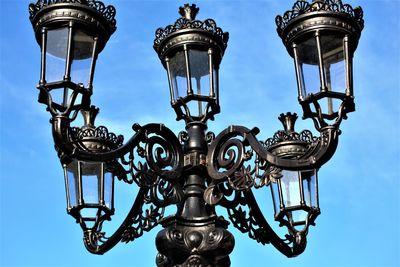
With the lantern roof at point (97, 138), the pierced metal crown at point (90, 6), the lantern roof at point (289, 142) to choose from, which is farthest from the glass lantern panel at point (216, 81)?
the lantern roof at point (289, 142)

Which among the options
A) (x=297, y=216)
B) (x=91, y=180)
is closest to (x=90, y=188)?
(x=91, y=180)

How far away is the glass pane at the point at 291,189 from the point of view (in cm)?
804

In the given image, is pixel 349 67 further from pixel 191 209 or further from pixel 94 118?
pixel 94 118

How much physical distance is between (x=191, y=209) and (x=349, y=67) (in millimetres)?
1635

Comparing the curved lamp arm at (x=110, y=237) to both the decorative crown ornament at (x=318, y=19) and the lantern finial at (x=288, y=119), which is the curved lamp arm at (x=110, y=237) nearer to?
the decorative crown ornament at (x=318, y=19)

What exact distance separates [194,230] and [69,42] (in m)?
1.71

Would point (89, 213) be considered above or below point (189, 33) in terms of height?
below

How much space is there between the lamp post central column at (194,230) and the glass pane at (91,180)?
1.31 m

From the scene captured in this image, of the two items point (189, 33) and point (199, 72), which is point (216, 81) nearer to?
point (199, 72)

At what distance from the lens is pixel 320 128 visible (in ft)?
20.2

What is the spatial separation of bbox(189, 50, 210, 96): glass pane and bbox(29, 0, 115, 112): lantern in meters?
0.89

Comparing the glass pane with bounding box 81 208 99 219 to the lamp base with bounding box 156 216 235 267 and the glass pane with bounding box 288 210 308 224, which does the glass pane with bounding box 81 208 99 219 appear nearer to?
the lamp base with bounding box 156 216 235 267

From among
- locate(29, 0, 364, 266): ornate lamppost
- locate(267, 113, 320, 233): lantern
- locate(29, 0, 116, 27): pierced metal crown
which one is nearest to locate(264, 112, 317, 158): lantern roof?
locate(267, 113, 320, 233): lantern

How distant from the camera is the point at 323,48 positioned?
21.0 ft
